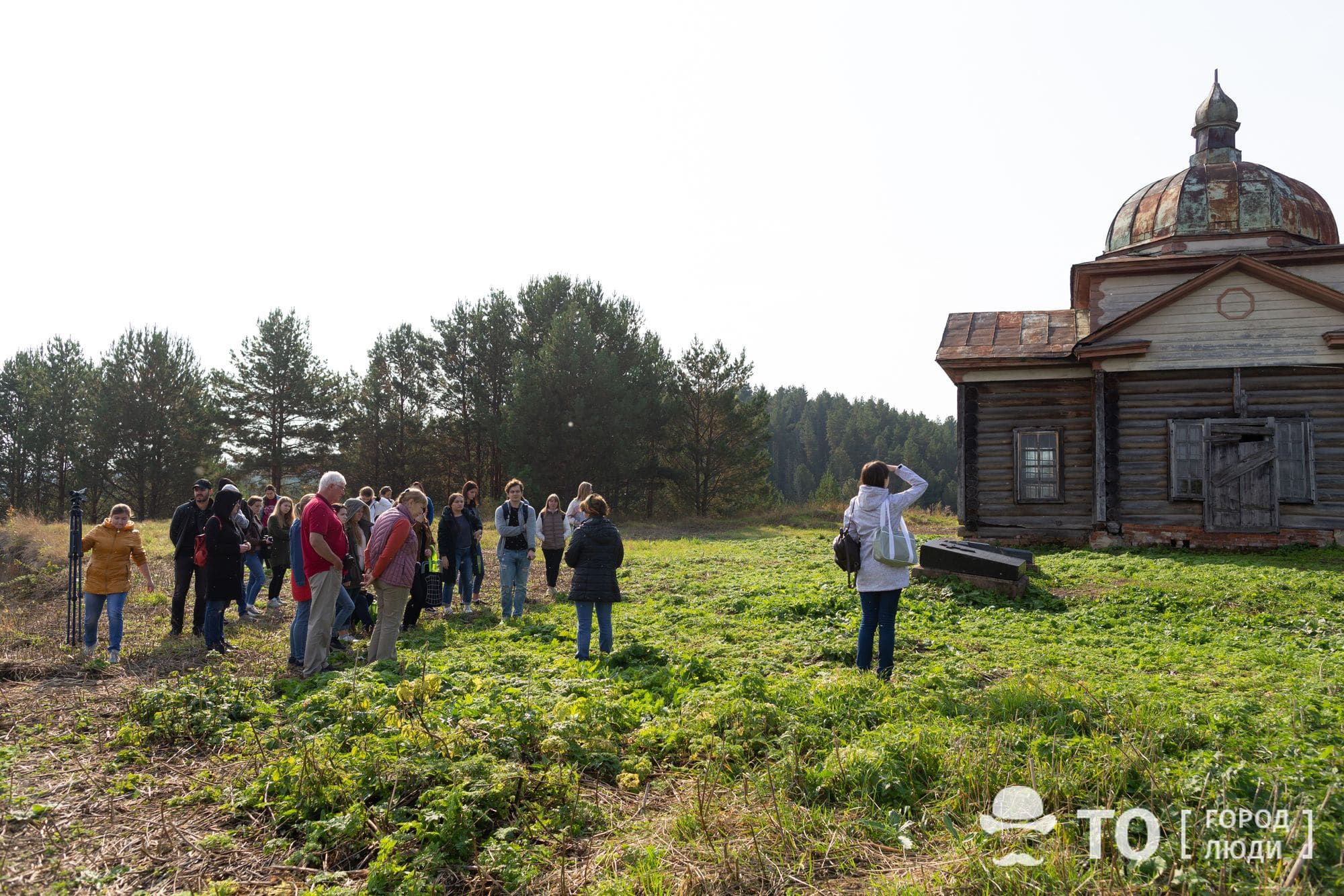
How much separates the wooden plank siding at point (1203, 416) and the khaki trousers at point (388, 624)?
52.4 feet

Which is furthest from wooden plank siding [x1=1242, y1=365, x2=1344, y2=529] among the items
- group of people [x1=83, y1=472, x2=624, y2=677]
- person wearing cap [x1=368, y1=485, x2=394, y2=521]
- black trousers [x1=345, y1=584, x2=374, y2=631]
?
black trousers [x1=345, y1=584, x2=374, y2=631]

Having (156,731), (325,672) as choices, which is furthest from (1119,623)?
(156,731)

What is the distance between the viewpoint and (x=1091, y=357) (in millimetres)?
18375

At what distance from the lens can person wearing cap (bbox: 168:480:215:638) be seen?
1030 cm

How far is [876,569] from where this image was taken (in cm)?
722

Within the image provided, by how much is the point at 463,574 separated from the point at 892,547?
7.24 meters

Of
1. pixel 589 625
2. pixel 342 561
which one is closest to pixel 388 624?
pixel 342 561

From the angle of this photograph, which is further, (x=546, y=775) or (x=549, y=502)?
(x=549, y=502)

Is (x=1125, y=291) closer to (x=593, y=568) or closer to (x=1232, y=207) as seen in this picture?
(x=1232, y=207)

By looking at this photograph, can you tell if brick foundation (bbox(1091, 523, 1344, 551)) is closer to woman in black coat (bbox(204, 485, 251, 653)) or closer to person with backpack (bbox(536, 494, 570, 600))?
person with backpack (bbox(536, 494, 570, 600))

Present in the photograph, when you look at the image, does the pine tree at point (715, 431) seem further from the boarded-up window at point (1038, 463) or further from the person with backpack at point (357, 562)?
the person with backpack at point (357, 562)

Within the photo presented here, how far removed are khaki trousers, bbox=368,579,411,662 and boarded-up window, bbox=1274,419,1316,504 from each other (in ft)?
57.6

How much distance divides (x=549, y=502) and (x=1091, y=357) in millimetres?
12793

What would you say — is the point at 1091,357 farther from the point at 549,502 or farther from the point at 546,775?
the point at 546,775
